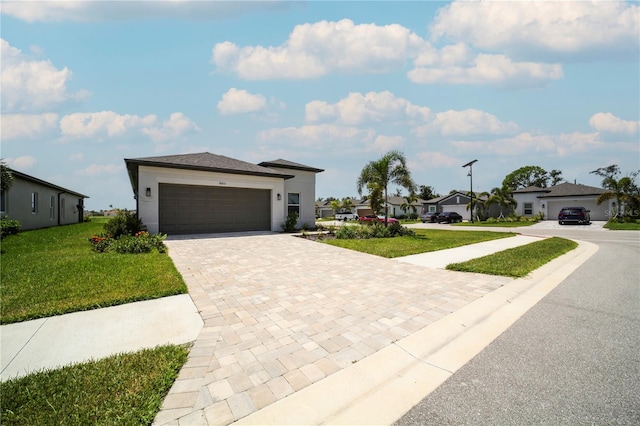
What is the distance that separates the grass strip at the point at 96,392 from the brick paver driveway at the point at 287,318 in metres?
0.16

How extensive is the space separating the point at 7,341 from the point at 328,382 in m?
3.89

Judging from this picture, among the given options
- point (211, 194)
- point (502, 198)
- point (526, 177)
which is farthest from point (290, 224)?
point (526, 177)

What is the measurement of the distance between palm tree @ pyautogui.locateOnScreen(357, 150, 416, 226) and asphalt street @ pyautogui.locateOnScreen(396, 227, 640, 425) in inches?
466

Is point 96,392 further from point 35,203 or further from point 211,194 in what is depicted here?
point 35,203

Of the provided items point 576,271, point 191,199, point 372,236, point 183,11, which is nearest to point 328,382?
point 576,271

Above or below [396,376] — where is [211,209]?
above

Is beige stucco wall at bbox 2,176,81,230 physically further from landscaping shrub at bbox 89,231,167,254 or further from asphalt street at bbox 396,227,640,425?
asphalt street at bbox 396,227,640,425

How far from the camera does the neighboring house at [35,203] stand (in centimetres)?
1487

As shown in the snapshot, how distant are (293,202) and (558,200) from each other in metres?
33.6

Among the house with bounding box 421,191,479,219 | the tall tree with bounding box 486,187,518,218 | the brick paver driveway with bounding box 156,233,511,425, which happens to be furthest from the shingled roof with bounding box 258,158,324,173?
the house with bounding box 421,191,479,219

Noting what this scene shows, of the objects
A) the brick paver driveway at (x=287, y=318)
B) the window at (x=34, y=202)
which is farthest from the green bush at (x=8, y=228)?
the brick paver driveway at (x=287, y=318)

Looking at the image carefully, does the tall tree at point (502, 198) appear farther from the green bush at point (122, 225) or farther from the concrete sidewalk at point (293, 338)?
the green bush at point (122, 225)

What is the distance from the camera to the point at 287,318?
402 cm

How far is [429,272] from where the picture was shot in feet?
22.4
